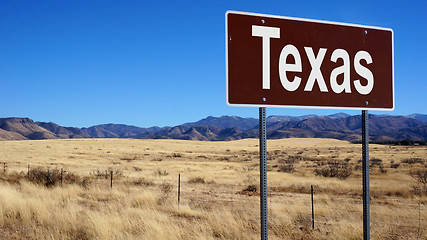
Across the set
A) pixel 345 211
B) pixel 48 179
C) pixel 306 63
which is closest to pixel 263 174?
pixel 306 63

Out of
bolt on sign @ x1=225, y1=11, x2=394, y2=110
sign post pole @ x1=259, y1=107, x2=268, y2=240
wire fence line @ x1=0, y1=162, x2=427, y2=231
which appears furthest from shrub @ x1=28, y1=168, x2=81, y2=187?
bolt on sign @ x1=225, y1=11, x2=394, y2=110

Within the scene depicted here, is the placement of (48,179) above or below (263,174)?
below

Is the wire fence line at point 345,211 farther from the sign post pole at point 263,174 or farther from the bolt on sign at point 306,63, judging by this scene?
the sign post pole at point 263,174

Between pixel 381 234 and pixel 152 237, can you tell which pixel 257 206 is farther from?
pixel 152 237

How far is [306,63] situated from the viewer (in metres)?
3.81

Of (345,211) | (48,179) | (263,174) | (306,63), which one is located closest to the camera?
(263,174)

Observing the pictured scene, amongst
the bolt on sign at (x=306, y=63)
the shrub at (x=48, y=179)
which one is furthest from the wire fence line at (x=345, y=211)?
the bolt on sign at (x=306, y=63)

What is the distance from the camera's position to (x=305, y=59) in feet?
12.5

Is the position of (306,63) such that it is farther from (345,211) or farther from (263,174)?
(345,211)

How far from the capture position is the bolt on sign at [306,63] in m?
3.55

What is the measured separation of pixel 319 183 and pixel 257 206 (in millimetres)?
8797

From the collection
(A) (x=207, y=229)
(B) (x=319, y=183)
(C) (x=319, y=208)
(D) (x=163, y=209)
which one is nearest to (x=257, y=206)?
(C) (x=319, y=208)

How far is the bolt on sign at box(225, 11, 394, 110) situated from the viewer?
11.6 ft

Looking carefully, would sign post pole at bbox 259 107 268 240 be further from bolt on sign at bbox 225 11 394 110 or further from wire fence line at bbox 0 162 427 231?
wire fence line at bbox 0 162 427 231
